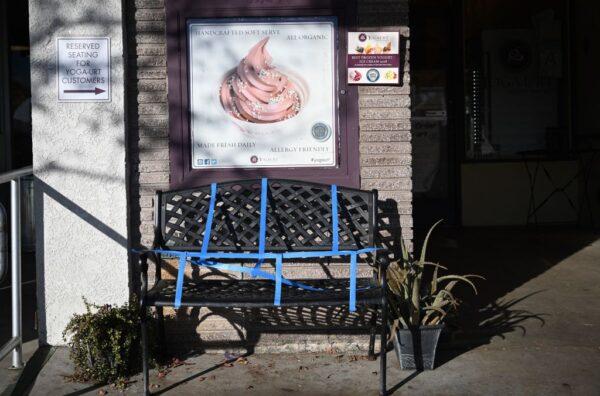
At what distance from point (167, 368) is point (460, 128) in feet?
19.4

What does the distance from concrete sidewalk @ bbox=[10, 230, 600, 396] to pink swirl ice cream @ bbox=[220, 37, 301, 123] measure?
1.58m

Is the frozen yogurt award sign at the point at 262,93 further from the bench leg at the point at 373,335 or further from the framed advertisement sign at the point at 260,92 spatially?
the bench leg at the point at 373,335

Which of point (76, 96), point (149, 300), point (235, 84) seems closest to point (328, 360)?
point (149, 300)

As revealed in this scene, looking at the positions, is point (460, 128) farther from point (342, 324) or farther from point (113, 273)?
point (113, 273)

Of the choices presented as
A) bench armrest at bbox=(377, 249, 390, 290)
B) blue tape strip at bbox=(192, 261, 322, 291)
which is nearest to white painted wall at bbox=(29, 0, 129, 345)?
blue tape strip at bbox=(192, 261, 322, 291)

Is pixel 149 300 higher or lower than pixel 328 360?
higher

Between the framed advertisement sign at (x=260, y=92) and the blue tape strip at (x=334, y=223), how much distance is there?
0.32m

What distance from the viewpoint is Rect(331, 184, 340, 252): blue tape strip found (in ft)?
17.1

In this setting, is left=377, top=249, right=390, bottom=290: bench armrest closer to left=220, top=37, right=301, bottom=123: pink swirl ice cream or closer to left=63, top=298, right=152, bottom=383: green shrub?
left=220, top=37, right=301, bottom=123: pink swirl ice cream

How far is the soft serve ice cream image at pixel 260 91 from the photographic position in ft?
18.4

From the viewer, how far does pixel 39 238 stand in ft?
18.1

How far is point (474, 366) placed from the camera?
5.39m

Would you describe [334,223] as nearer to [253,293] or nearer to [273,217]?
[273,217]

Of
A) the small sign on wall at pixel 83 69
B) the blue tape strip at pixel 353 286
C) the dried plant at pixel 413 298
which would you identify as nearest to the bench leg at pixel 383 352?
the blue tape strip at pixel 353 286
